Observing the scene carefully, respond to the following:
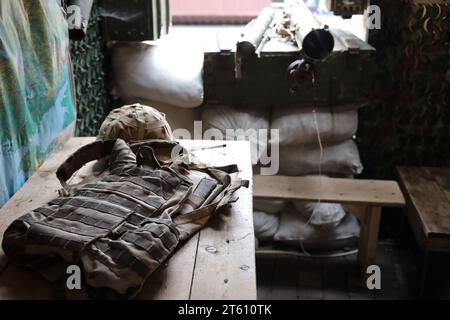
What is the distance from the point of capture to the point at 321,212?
9.04 feet

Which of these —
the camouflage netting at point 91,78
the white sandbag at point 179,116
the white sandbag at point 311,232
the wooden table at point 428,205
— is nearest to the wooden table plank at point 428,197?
the wooden table at point 428,205

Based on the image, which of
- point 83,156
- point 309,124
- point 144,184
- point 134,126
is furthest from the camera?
point 309,124

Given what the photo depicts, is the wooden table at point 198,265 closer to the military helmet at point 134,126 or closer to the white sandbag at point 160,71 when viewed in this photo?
the military helmet at point 134,126

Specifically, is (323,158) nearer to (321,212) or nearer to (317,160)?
(317,160)

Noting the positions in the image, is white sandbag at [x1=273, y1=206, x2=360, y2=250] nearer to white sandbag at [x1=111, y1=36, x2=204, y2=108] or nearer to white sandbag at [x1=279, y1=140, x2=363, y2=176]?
white sandbag at [x1=279, y1=140, x2=363, y2=176]

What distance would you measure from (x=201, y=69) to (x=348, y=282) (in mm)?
1366

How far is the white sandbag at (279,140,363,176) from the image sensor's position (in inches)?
110

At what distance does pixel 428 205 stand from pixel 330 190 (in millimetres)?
472

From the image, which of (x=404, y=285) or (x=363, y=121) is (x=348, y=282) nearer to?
(x=404, y=285)

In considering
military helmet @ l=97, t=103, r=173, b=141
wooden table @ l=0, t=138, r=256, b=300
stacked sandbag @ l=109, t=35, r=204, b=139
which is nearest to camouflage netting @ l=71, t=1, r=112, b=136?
stacked sandbag @ l=109, t=35, r=204, b=139

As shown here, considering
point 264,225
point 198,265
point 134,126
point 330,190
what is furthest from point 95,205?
point 264,225

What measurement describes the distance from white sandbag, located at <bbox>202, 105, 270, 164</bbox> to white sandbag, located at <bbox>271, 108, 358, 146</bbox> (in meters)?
0.08

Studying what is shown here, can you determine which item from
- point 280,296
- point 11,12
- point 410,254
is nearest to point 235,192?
point 11,12
